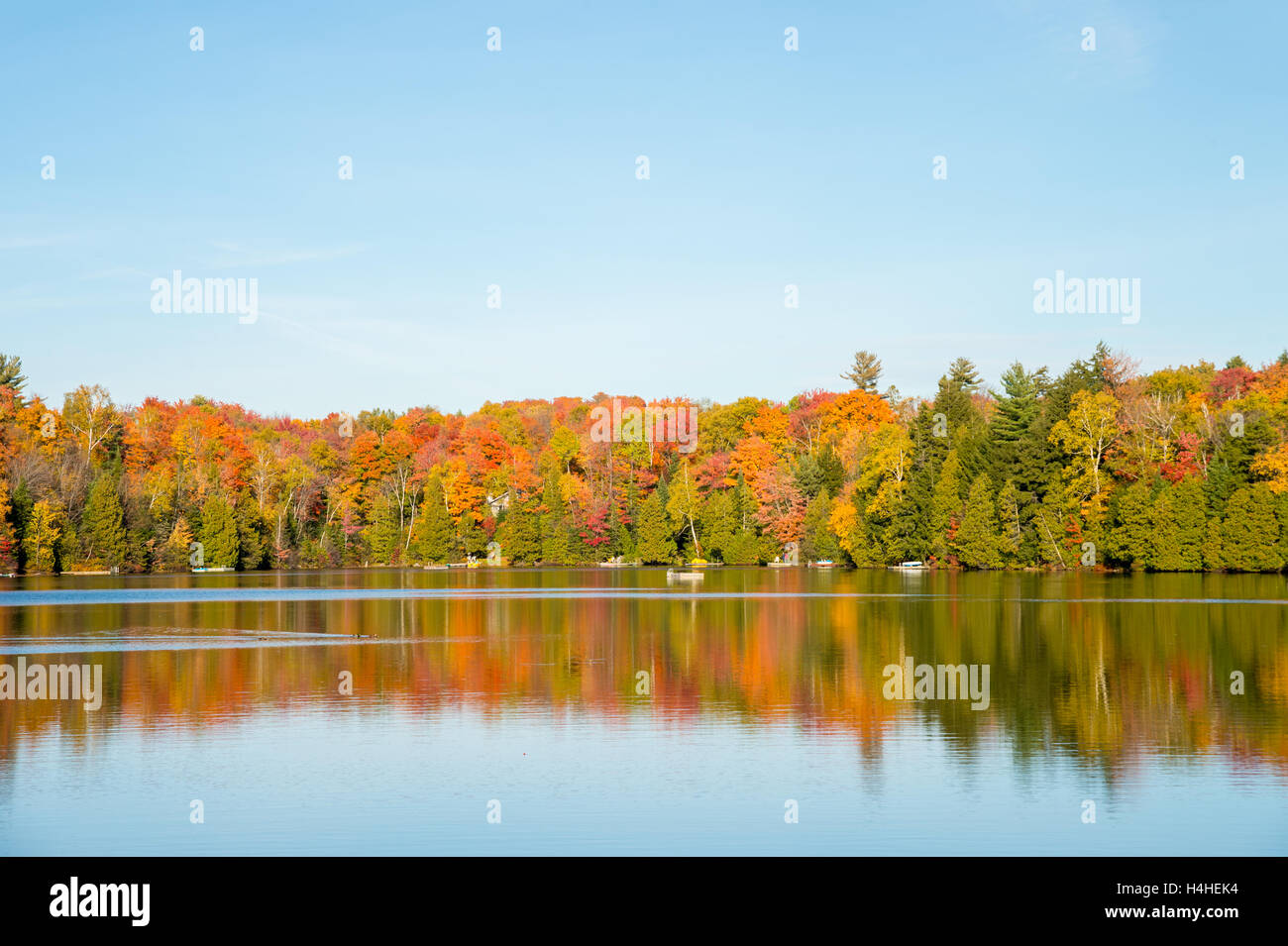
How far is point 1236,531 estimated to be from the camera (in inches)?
2643

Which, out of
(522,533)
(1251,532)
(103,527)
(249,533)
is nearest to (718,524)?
(522,533)

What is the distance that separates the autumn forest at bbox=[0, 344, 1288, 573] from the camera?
72.5 metres

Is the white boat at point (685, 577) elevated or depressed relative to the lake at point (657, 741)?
depressed

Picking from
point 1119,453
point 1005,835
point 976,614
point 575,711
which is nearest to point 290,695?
point 575,711

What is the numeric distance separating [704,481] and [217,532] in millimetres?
38853

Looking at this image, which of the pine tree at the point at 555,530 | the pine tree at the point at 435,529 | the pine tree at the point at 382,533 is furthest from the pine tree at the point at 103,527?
the pine tree at the point at 555,530

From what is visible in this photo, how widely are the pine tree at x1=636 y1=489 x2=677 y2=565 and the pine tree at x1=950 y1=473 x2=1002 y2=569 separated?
28257 millimetres

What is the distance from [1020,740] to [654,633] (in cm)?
1627

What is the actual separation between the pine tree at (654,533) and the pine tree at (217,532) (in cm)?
3227

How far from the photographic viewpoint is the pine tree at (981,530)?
7875cm
